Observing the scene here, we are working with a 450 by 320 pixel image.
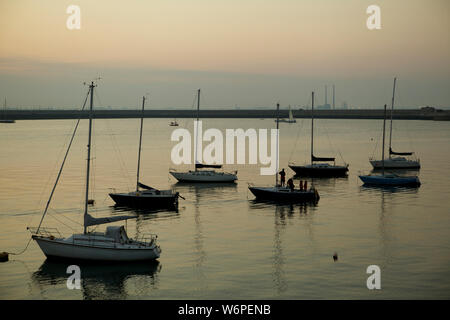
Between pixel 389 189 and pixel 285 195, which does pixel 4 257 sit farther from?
pixel 389 189

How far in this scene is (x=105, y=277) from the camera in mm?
34688

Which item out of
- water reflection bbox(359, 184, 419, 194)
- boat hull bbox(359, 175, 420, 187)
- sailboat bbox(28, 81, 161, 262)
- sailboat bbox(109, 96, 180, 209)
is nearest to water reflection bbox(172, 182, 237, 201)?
sailboat bbox(109, 96, 180, 209)

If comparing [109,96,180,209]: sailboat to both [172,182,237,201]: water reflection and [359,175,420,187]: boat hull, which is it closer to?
[172,182,237,201]: water reflection

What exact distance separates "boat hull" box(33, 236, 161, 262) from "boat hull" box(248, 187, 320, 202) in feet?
79.8

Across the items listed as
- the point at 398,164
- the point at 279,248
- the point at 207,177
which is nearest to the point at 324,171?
the point at 398,164

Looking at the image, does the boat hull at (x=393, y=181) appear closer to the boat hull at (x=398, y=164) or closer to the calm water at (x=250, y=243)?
the calm water at (x=250, y=243)

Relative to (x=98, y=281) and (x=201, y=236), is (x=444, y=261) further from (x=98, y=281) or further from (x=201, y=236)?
(x=98, y=281)

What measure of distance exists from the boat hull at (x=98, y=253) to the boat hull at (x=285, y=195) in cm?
2434

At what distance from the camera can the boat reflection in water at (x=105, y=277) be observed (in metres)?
32.8

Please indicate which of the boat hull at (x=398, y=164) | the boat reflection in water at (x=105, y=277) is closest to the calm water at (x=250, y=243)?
the boat reflection in water at (x=105, y=277)

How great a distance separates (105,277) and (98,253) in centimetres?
178
